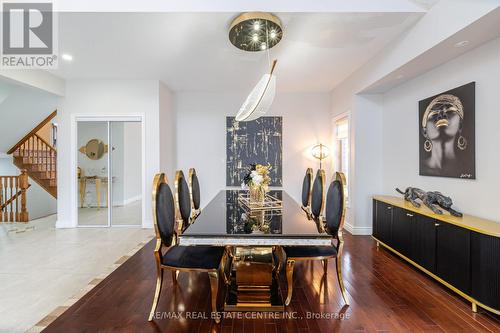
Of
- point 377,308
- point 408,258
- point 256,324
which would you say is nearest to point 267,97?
point 256,324

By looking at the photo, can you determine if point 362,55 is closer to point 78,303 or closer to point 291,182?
point 291,182

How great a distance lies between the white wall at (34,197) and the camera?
6113mm

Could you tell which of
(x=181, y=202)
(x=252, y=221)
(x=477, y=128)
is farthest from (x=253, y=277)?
(x=477, y=128)

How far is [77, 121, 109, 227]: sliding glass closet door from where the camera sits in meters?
4.84

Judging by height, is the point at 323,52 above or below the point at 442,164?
above

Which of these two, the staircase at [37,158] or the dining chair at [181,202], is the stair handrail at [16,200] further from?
the dining chair at [181,202]

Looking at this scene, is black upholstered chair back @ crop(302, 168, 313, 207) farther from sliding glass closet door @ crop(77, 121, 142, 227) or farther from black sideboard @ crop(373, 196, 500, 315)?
sliding glass closet door @ crop(77, 121, 142, 227)

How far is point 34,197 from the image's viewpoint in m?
6.35

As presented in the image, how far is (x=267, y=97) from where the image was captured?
2467 millimetres

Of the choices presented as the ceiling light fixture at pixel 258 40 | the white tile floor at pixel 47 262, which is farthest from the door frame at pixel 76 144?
the ceiling light fixture at pixel 258 40

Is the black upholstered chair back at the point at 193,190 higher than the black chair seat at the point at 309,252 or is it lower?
higher

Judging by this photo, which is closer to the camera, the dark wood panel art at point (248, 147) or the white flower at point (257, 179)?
the white flower at point (257, 179)

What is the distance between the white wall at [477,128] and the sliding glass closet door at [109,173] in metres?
4.45

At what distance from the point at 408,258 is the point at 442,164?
1175 mm
